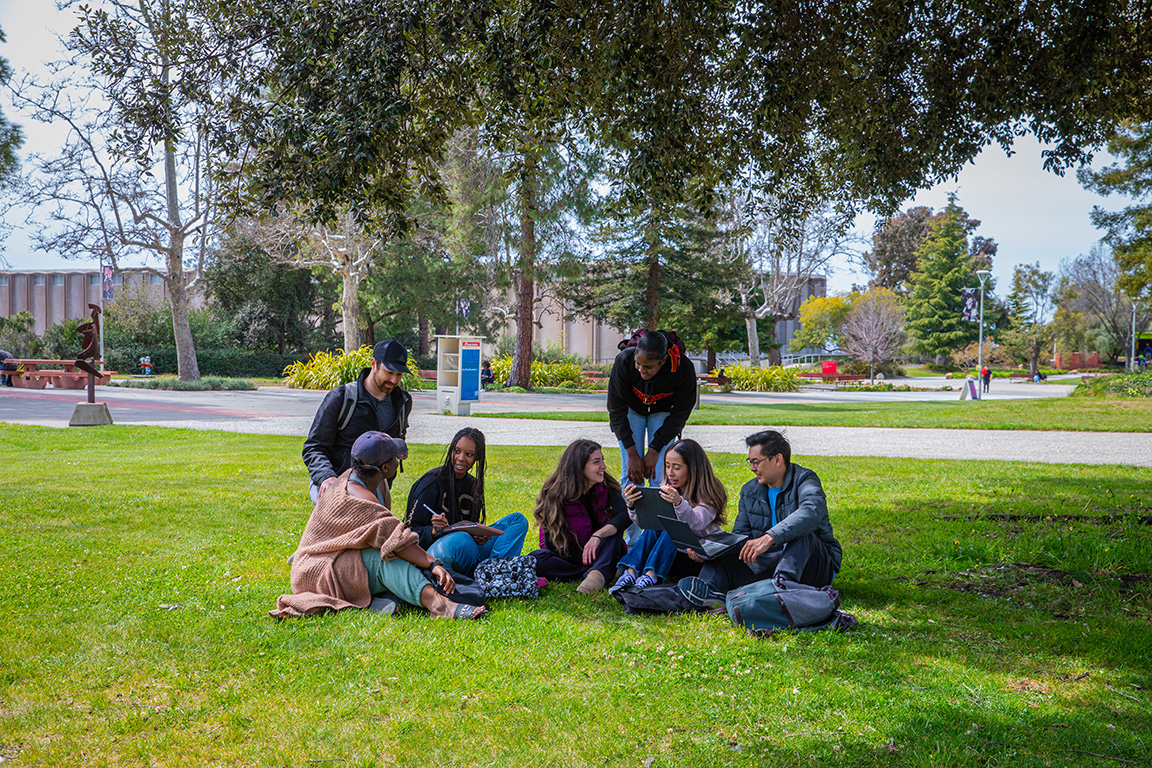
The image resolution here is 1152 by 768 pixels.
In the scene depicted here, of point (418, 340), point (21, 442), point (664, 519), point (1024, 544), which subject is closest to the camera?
point (664, 519)

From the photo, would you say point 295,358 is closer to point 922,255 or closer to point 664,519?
point 664,519

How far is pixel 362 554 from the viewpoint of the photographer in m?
4.81

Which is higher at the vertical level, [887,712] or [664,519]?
[664,519]

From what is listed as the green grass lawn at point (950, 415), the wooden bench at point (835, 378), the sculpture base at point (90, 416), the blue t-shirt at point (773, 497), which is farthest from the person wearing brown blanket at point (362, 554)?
the wooden bench at point (835, 378)

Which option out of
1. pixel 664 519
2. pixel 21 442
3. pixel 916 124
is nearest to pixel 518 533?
pixel 664 519

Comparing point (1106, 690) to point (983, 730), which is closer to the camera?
point (983, 730)

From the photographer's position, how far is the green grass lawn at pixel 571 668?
122 inches

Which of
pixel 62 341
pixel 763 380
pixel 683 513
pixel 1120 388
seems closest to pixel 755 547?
pixel 683 513

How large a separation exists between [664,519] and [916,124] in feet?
17.1

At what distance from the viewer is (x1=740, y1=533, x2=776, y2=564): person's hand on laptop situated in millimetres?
4676

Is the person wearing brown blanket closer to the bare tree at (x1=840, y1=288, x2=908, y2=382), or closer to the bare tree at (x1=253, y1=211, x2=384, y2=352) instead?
the bare tree at (x1=253, y1=211, x2=384, y2=352)

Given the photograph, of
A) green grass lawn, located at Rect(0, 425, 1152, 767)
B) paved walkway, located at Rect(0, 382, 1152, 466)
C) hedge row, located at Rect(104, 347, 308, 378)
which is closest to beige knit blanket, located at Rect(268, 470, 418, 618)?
green grass lawn, located at Rect(0, 425, 1152, 767)

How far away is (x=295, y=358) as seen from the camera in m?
41.7

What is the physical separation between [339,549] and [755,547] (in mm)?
2263
